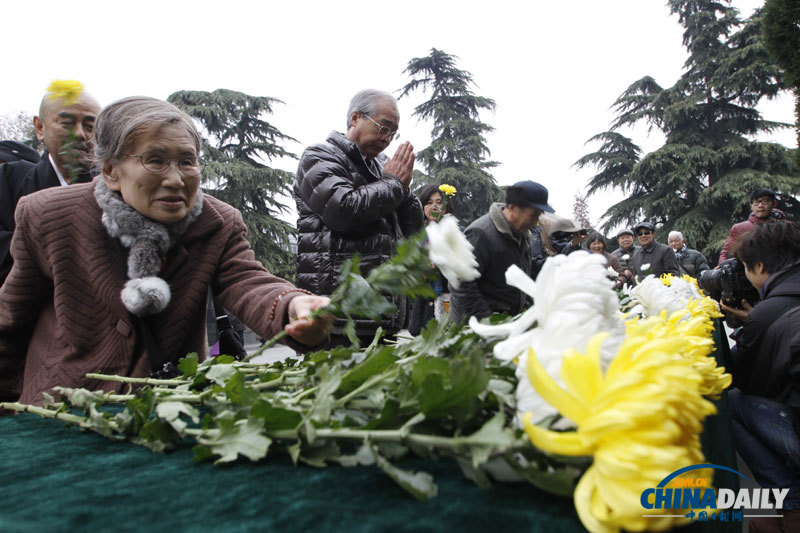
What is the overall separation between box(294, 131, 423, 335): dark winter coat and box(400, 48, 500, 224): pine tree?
1762 cm

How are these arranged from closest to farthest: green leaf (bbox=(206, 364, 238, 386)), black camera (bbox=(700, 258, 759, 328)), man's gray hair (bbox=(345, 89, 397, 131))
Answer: green leaf (bbox=(206, 364, 238, 386)) → man's gray hair (bbox=(345, 89, 397, 131)) → black camera (bbox=(700, 258, 759, 328))

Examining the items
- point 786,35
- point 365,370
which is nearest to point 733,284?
point 786,35

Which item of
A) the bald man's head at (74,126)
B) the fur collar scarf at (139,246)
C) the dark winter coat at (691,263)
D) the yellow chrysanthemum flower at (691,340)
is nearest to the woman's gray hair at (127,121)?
the fur collar scarf at (139,246)

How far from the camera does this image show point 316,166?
101 inches

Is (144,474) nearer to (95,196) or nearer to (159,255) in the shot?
(159,255)

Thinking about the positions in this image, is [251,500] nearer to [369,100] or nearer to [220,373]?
[220,373]

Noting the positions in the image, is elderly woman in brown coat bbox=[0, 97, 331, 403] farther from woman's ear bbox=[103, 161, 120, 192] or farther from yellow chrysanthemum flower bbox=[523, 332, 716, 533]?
yellow chrysanthemum flower bbox=[523, 332, 716, 533]

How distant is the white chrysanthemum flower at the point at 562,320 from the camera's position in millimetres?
537

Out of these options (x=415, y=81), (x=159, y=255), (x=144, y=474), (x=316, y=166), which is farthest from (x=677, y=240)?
(x=415, y=81)

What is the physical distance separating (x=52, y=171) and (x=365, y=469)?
248 centimetres

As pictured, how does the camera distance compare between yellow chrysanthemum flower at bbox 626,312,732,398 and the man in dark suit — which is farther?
the man in dark suit

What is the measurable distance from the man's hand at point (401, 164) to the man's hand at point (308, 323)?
1.31 m

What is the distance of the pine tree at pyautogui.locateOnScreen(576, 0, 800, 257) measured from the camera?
18.6 metres

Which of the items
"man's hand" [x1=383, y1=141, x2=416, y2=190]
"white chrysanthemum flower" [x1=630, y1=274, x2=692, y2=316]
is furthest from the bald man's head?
"white chrysanthemum flower" [x1=630, y1=274, x2=692, y2=316]
